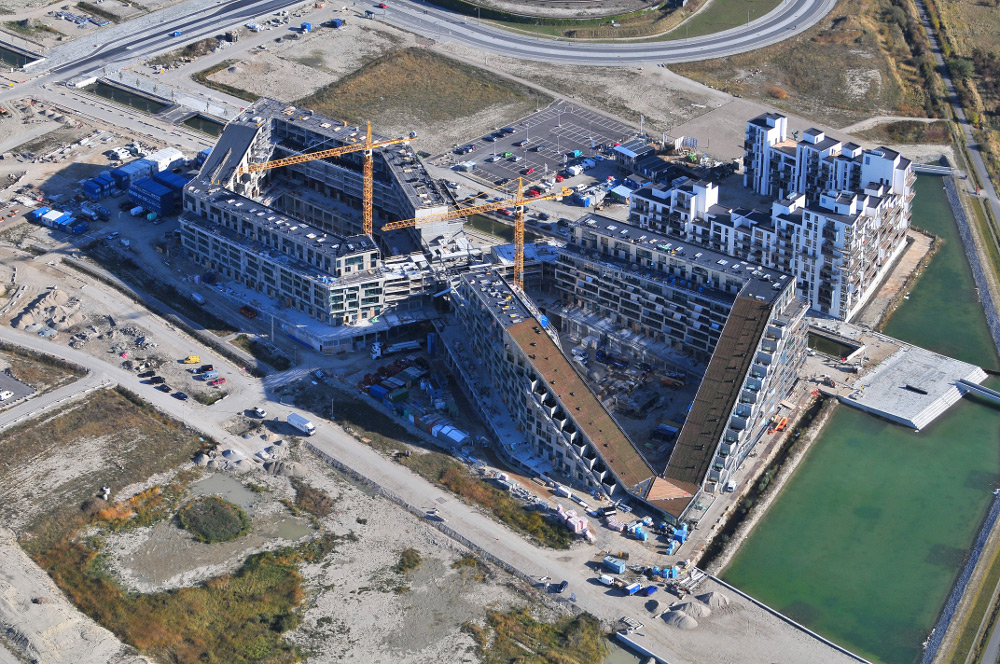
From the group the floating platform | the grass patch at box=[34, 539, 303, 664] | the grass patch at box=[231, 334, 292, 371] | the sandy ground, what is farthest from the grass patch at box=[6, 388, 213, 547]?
the floating platform

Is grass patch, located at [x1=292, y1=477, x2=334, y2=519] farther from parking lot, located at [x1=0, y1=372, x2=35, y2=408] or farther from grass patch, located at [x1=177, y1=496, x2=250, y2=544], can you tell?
parking lot, located at [x1=0, y1=372, x2=35, y2=408]

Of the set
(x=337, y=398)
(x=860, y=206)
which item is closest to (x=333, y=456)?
(x=337, y=398)

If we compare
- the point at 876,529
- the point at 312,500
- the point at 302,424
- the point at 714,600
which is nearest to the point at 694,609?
the point at 714,600

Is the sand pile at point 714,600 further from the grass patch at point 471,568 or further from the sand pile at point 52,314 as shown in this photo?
the sand pile at point 52,314

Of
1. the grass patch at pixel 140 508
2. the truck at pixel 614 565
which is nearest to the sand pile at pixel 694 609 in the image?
the truck at pixel 614 565

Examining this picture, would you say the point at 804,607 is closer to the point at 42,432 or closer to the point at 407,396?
the point at 407,396
